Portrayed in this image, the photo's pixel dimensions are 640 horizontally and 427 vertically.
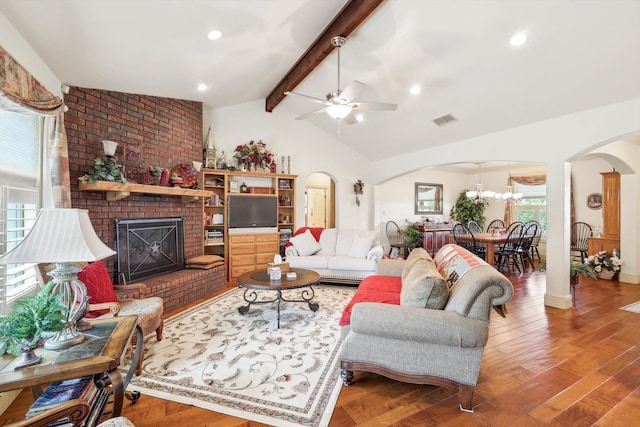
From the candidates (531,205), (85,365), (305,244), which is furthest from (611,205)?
(85,365)

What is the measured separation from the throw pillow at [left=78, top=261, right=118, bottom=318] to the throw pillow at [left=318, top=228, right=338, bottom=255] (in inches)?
130

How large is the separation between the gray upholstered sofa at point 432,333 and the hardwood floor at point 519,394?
0.16m

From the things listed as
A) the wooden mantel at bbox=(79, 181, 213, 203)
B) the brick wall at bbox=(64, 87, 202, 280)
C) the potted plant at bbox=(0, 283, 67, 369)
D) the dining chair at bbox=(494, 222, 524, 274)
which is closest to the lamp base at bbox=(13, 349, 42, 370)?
the potted plant at bbox=(0, 283, 67, 369)

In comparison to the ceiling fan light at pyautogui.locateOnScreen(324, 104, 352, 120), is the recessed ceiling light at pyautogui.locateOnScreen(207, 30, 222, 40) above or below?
above

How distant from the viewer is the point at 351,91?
327 centimetres

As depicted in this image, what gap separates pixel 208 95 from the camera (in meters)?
4.92

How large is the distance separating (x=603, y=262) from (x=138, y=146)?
306 inches

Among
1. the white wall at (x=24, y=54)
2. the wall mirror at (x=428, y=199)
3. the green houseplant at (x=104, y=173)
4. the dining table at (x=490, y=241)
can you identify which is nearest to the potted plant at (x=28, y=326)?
the white wall at (x=24, y=54)

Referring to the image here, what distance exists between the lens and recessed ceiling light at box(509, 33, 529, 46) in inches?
118

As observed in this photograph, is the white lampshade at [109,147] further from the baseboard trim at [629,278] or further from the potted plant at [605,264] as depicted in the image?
the baseboard trim at [629,278]

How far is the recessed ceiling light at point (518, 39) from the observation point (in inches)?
118

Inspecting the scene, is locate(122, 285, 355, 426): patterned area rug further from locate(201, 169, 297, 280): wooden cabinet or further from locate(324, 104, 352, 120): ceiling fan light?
locate(324, 104, 352, 120): ceiling fan light

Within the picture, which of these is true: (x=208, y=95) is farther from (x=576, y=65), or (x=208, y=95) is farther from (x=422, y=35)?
(x=576, y=65)

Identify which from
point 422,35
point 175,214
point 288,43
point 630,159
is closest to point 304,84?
point 288,43
